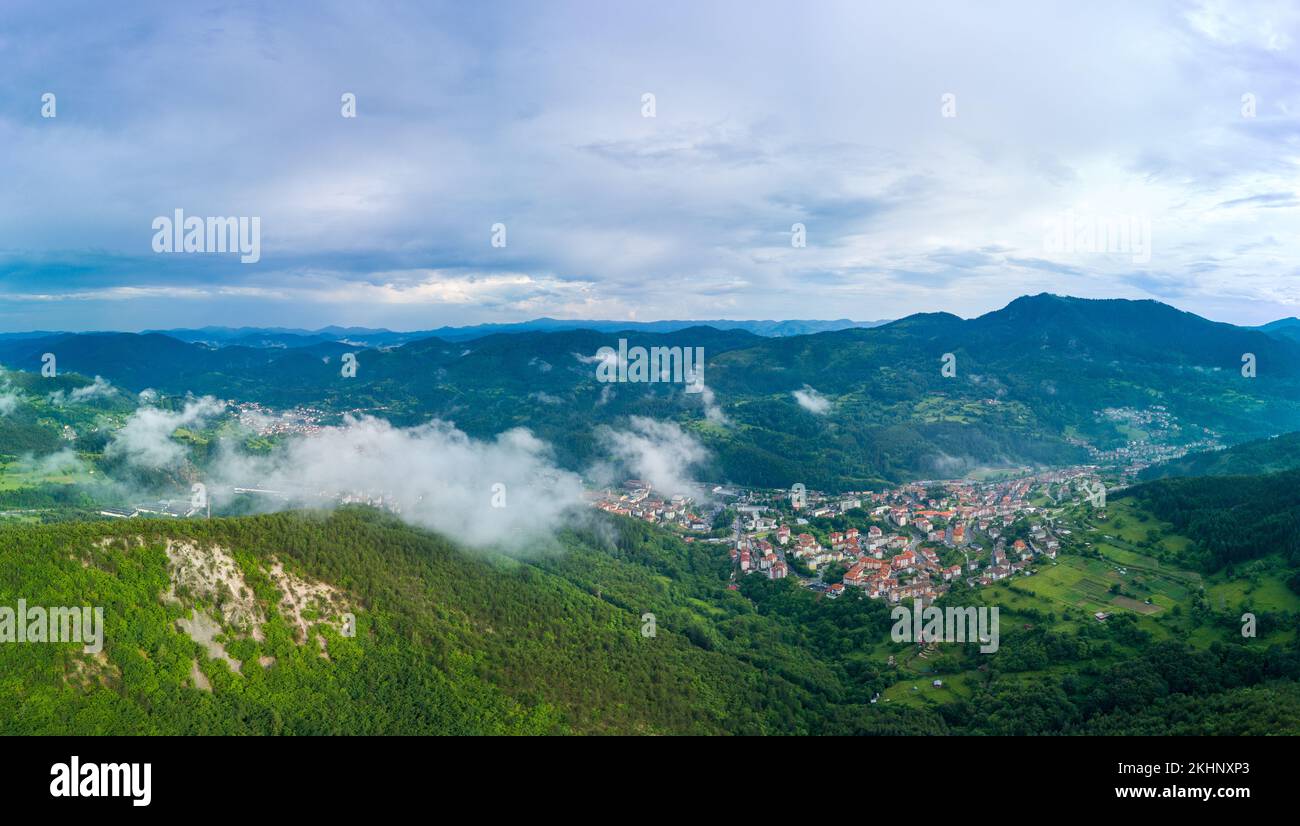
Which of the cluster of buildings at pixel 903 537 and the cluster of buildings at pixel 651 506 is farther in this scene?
the cluster of buildings at pixel 651 506

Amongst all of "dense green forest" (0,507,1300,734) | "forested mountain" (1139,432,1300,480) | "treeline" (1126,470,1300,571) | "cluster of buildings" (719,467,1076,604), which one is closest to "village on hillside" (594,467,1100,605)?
"cluster of buildings" (719,467,1076,604)

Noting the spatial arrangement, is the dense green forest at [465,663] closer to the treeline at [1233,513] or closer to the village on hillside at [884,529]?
the village on hillside at [884,529]

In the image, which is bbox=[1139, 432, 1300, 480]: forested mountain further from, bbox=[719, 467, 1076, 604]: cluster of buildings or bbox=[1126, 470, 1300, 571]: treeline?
bbox=[1126, 470, 1300, 571]: treeline

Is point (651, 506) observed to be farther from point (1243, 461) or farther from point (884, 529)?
point (1243, 461)

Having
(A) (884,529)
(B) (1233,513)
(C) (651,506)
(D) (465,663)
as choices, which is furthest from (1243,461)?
(D) (465,663)

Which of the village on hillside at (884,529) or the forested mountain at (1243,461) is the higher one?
the forested mountain at (1243,461)

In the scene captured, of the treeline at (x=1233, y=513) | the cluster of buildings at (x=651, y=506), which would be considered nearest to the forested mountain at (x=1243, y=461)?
the treeline at (x=1233, y=513)

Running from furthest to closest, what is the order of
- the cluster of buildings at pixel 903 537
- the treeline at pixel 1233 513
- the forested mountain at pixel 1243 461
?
the forested mountain at pixel 1243 461 < the cluster of buildings at pixel 903 537 < the treeline at pixel 1233 513

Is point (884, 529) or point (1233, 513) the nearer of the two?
point (1233, 513)
